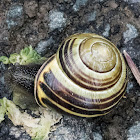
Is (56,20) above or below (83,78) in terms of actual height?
above

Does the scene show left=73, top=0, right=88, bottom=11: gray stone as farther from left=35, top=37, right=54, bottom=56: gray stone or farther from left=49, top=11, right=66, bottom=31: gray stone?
left=35, top=37, right=54, bottom=56: gray stone

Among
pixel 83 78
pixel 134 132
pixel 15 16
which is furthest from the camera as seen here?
pixel 15 16

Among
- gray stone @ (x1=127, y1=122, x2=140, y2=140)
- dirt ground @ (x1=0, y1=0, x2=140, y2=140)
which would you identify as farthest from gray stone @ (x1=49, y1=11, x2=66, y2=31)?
gray stone @ (x1=127, y1=122, x2=140, y2=140)

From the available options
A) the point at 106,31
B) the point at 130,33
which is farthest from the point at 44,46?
the point at 130,33

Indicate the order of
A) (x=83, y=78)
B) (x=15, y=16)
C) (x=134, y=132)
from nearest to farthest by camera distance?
(x=83, y=78), (x=134, y=132), (x=15, y=16)

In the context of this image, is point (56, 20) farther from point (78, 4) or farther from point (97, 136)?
point (97, 136)

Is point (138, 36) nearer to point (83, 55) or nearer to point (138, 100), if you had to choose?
point (138, 100)

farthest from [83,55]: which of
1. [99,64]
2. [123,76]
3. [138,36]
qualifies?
[138,36]
